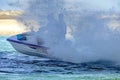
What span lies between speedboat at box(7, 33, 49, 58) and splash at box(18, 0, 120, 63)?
551mm

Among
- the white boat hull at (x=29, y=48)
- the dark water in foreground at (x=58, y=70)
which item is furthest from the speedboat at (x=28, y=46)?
the dark water in foreground at (x=58, y=70)

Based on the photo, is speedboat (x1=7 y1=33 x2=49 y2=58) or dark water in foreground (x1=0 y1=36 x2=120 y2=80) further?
speedboat (x1=7 y1=33 x2=49 y2=58)

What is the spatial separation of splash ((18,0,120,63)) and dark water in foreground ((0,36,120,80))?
2782 millimetres

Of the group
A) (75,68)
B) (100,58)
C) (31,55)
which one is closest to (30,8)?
(31,55)

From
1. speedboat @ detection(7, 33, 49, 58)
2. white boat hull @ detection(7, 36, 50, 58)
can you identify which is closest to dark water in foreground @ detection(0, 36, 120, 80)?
white boat hull @ detection(7, 36, 50, 58)

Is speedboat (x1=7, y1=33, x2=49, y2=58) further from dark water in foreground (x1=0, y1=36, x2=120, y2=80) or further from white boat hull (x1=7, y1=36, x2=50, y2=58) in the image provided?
dark water in foreground (x1=0, y1=36, x2=120, y2=80)

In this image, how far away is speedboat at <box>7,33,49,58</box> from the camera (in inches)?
1585

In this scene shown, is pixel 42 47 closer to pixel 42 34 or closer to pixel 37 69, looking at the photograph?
pixel 42 34

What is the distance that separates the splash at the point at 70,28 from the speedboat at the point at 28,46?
21.7 inches

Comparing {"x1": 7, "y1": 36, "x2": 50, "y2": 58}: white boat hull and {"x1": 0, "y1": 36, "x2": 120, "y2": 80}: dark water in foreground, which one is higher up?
{"x1": 7, "y1": 36, "x2": 50, "y2": 58}: white boat hull

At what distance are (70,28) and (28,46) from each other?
3.68 metres

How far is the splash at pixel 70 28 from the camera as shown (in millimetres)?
39844

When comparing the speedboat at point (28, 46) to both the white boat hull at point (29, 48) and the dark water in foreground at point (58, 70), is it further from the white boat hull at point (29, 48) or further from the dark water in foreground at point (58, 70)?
the dark water in foreground at point (58, 70)

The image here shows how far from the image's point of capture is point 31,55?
1656 inches
